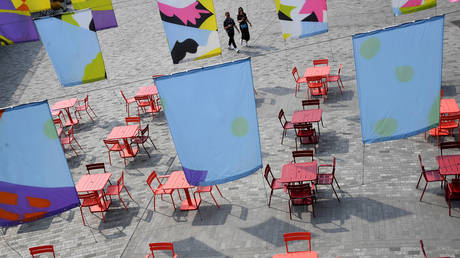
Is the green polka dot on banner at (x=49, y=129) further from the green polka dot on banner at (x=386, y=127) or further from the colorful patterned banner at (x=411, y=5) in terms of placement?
the colorful patterned banner at (x=411, y=5)

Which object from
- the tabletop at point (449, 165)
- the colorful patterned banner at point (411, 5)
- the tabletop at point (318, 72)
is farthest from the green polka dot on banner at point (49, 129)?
the colorful patterned banner at point (411, 5)

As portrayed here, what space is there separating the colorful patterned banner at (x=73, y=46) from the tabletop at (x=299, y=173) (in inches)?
285

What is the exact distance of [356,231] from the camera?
10.0m

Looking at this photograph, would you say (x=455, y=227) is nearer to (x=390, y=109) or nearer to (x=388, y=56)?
(x=390, y=109)

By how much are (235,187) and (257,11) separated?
1825 cm

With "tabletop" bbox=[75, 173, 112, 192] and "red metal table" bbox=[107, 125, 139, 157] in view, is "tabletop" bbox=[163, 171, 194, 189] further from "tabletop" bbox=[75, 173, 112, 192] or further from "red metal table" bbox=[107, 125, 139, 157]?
"red metal table" bbox=[107, 125, 139, 157]

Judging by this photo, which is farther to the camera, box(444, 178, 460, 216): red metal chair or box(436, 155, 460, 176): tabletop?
box(444, 178, 460, 216): red metal chair

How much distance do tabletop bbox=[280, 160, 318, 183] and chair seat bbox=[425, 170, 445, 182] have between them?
2.43 metres

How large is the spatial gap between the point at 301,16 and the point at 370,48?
275 inches

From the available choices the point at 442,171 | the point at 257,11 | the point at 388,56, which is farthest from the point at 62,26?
the point at 257,11

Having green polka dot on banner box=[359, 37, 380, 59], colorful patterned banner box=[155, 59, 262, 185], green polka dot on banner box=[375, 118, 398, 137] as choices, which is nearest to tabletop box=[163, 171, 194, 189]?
colorful patterned banner box=[155, 59, 262, 185]

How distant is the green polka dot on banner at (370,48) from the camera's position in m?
8.74

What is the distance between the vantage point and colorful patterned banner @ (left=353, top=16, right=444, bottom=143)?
8742 millimetres

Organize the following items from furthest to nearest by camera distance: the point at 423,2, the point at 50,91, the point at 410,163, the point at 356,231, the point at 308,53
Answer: the point at 50,91, the point at 308,53, the point at 423,2, the point at 410,163, the point at 356,231
